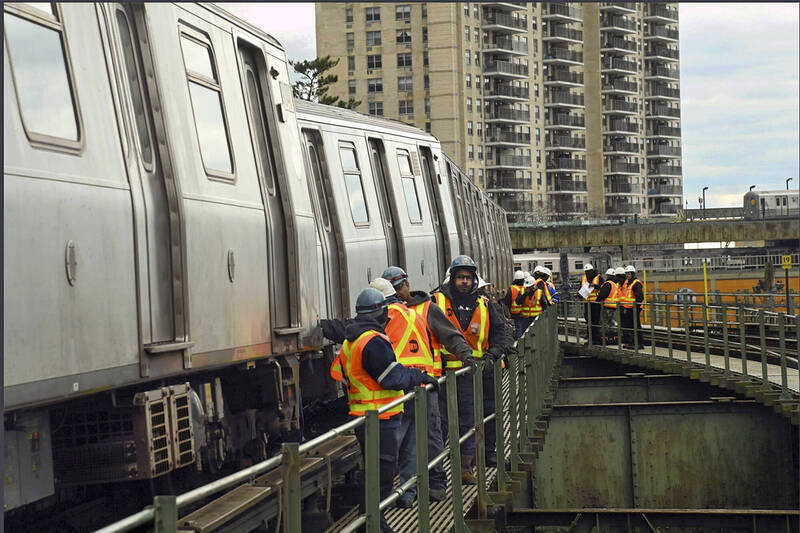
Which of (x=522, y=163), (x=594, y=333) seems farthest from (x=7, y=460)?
(x=522, y=163)

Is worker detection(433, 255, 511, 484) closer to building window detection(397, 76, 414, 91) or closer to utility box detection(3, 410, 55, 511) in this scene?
utility box detection(3, 410, 55, 511)

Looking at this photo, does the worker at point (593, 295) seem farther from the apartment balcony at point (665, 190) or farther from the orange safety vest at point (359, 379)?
the apartment balcony at point (665, 190)

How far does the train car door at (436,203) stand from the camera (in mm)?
17906

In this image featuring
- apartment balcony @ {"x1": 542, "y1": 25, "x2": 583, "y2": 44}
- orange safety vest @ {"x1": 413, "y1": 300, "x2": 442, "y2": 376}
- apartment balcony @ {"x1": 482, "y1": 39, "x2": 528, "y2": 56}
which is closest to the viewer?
orange safety vest @ {"x1": 413, "y1": 300, "x2": 442, "y2": 376}

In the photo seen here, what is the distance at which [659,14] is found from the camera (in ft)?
420

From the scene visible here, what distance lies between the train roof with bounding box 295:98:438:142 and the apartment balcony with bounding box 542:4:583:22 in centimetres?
10203

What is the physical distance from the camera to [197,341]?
27.1 feet

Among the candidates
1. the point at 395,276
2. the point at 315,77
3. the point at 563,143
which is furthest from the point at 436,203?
the point at 563,143

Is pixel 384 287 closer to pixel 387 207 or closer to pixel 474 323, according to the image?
pixel 474 323

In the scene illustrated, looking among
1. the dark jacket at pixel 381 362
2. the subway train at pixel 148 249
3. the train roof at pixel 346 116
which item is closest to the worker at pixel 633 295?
the train roof at pixel 346 116

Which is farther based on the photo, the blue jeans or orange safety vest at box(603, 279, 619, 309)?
orange safety vest at box(603, 279, 619, 309)

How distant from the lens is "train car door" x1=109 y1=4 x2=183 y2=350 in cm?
760

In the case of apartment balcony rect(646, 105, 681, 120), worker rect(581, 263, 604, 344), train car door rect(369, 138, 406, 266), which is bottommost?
worker rect(581, 263, 604, 344)

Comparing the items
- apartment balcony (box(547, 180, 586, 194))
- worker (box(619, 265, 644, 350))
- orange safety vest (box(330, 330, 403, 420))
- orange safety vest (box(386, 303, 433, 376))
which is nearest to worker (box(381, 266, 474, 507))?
orange safety vest (box(386, 303, 433, 376))
